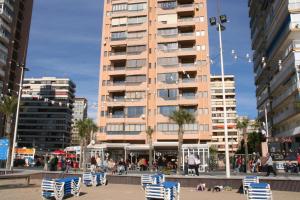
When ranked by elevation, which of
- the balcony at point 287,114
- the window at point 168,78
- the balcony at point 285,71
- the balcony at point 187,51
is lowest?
the balcony at point 287,114

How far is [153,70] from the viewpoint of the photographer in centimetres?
6328

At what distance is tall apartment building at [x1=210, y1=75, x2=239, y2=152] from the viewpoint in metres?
121

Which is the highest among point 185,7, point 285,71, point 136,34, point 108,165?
point 185,7

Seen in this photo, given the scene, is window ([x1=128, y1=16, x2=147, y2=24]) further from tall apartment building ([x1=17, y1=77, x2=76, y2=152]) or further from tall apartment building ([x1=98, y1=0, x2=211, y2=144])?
tall apartment building ([x1=17, y1=77, x2=76, y2=152])

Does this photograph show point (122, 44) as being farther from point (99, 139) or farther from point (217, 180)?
point (217, 180)

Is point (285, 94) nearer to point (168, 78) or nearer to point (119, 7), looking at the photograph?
point (168, 78)

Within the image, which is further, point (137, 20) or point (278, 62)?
point (137, 20)

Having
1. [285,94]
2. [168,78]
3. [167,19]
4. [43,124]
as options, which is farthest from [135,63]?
[43,124]

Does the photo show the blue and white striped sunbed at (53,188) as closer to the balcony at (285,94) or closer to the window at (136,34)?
the balcony at (285,94)

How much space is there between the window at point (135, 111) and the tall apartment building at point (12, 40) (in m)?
22.7

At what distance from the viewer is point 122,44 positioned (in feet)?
215

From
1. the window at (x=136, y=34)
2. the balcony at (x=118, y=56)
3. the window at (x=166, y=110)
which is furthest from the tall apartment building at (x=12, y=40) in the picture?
the window at (x=166, y=110)

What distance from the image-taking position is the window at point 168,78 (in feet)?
200

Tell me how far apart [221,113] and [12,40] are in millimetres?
76995
